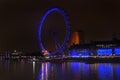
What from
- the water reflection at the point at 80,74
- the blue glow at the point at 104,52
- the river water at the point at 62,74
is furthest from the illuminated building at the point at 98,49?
the water reflection at the point at 80,74

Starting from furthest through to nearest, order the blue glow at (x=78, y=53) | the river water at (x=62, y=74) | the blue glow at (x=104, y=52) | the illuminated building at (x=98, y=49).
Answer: the blue glow at (x=78, y=53)
the illuminated building at (x=98, y=49)
the blue glow at (x=104, y=52)
the river water at (x=62, y=74)

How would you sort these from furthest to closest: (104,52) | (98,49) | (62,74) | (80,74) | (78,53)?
(78,53) < (98,49) < (104,52) < (62,74) < (80,74)

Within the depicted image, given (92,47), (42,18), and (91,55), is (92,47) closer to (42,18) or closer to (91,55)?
(91,55)

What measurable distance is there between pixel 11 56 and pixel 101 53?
2081 inches

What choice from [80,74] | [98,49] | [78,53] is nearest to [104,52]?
[98,49]

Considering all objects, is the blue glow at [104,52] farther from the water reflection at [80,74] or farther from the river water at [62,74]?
the water reflection at [80,74]

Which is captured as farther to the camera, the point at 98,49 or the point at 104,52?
the point at 98,49

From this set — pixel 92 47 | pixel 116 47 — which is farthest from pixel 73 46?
pixel 116 47

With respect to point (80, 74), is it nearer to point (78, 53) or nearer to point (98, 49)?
point (98, 49)

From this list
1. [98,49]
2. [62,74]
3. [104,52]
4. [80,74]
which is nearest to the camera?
[80,74]

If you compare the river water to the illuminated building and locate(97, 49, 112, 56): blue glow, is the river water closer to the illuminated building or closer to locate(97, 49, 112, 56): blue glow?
locate(97, 49, 112, 56): blue glow

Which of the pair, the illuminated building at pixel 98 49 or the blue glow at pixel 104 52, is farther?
the illuminated building at pixel 98 49

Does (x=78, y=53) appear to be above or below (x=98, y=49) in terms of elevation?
below

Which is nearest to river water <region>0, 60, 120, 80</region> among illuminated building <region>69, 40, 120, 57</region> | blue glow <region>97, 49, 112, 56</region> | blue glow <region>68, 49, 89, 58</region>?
blue glow <region>97, 49, 112, 56</region>
